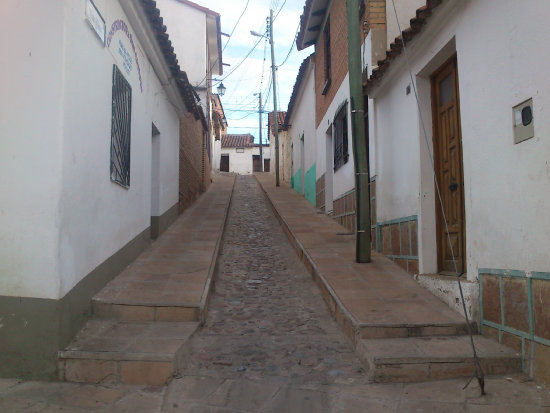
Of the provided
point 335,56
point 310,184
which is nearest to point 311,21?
point 335,56

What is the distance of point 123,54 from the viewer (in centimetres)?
524

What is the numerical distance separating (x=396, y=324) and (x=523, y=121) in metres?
1.83

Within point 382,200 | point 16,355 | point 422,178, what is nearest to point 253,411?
point 16,355

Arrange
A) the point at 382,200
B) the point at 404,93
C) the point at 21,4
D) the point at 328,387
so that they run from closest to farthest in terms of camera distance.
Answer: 1. the point at 328,387
2. the point at 21,4
3. the point at 404,93
4. the point at 382,200

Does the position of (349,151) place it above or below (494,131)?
above

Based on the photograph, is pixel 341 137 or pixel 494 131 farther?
pixel 341 137

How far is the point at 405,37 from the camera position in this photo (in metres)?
4.91

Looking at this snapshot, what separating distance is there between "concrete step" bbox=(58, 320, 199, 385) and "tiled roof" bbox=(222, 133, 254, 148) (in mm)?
34950

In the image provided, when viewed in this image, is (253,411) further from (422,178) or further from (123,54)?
(123,54)

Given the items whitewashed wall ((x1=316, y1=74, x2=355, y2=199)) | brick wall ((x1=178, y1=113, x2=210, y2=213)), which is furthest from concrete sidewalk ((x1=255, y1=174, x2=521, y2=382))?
brick wall ((x1=178, y1=113, x2=210, y2=213))

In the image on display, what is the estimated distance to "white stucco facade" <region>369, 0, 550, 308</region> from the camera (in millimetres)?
3062

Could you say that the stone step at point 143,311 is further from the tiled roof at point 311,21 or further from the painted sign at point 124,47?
the tiled roof at point 311,21

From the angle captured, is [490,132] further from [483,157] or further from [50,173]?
[50,173]

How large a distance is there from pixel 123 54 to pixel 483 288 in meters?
4.47
